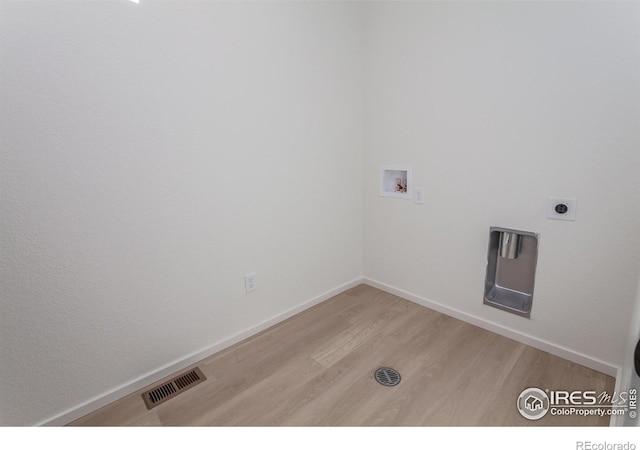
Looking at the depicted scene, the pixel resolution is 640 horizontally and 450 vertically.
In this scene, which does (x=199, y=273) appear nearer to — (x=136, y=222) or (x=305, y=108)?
(x=136, y=222)

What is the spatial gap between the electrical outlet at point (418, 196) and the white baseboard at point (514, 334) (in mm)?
763

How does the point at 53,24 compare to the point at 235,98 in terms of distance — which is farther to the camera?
the point at 235,98

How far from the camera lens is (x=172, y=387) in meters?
1.60

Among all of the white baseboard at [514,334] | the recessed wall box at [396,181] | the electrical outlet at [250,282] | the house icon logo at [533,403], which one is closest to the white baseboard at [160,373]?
the electrical outlet at [250,282]

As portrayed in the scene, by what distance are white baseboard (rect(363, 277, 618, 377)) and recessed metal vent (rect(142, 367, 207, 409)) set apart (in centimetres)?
162

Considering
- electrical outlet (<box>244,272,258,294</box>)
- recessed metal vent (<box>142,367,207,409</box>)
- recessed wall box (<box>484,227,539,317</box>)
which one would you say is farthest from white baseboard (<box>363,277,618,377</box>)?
recessed metal vent (<box>142,367,207,409</box>)

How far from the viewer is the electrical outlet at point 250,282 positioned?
1982 millimetres

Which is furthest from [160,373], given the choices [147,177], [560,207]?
[560,207]

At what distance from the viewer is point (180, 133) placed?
1595mm

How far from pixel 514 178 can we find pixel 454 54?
0.89 m

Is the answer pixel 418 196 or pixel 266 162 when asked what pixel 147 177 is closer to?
pixel 266 162

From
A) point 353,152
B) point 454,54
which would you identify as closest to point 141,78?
point 353,152

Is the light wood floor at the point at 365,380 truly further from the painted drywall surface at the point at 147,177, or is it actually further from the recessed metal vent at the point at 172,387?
the painted drywall surface at the point at 147,177

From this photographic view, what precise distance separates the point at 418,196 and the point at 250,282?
1371 millimetres
